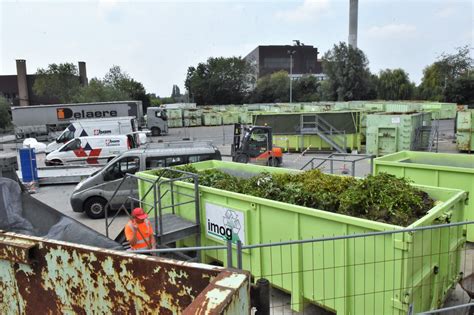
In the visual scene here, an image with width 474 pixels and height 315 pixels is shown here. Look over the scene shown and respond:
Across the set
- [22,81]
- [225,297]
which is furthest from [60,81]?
[225,297]

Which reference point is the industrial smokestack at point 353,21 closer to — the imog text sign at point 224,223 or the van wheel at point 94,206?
the van wheel at point 94,206

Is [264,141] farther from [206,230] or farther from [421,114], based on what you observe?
[206,230]

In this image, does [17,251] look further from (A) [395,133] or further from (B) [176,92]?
(B) [176,92]

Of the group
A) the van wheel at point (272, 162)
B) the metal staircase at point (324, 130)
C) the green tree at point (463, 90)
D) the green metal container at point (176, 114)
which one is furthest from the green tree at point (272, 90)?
the van wheel at point (272, 162)

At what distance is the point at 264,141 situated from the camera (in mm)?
19125

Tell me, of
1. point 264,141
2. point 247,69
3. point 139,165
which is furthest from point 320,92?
point 139,165

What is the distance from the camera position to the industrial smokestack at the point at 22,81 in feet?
207

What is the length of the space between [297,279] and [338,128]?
18857 millimetres

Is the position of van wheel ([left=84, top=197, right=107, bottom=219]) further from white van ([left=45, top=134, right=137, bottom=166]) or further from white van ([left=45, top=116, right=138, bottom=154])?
white van ([left=45, top=116, right=138, bottom=154])

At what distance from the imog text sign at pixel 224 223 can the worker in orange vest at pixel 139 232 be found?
1.08m

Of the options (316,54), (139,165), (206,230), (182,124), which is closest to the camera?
(206,230)

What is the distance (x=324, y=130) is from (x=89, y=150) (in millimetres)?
13079

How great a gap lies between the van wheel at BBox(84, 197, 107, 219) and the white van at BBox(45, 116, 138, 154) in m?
16.4

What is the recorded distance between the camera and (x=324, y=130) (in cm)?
2364
